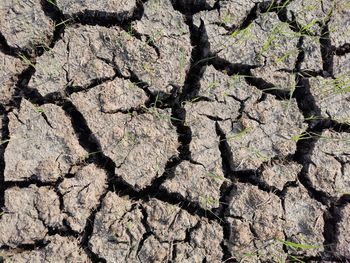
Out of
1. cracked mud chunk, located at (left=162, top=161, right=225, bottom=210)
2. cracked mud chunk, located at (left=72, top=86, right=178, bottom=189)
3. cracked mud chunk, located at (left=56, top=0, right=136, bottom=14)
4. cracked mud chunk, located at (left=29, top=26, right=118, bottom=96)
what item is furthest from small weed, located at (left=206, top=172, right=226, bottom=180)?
cracked mud chunk, located at (left=56, top=0, right=136, bottom=14)

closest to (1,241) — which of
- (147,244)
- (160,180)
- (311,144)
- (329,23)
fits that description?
(147,244)

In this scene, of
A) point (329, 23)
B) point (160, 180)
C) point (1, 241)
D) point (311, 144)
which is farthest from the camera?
point (329, 23)

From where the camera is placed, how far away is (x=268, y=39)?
2139 millimetres

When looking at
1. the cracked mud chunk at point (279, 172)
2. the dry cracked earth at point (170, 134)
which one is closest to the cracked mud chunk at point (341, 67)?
the dry cracked earth at point (170, 134)

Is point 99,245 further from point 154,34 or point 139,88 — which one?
point 154,34

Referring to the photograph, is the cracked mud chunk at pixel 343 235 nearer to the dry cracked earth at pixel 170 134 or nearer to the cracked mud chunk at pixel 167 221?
the dry cracked earth at pixel 170 134

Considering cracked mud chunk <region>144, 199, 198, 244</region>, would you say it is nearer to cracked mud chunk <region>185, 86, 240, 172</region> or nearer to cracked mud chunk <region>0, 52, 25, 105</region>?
cracked mud chunk <region>185, 86, 240, 172</region>

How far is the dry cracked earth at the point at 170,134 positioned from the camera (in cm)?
180

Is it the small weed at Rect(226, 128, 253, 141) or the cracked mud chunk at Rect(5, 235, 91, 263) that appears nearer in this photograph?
the cracked mud chunk at Rect(5, 235, 91, 263)

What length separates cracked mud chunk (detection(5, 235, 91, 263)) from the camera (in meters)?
1.71

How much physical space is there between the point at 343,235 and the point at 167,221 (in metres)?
0.90

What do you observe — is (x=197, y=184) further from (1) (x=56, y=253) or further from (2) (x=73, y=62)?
(2) (x=73, y=62)

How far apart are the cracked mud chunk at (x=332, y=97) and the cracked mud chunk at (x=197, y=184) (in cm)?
70

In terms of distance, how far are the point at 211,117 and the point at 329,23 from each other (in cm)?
92
